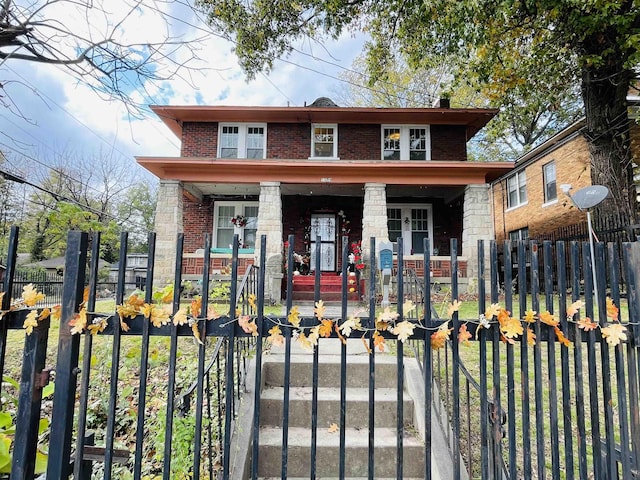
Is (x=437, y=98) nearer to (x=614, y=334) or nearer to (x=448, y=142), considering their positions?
(x=448, y=142)

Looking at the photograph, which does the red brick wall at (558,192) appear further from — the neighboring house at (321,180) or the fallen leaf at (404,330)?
the fallen leaf at (404,330)

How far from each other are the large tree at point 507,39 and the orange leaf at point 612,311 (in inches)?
291

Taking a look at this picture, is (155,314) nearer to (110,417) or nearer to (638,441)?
(110,417)

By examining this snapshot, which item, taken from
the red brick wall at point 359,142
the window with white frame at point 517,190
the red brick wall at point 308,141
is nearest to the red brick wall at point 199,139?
the red brick wall at point 308,141

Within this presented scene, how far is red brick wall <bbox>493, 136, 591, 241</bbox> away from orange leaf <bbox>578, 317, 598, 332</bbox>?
36.1ft

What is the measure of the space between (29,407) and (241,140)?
11416 millimetres

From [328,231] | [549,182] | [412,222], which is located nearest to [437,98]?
[549,182]

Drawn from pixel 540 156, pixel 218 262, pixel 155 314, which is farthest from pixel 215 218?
pixel 540 156

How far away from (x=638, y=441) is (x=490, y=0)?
8.76 metres

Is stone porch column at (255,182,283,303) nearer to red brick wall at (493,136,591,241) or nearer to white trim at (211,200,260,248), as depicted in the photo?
white trim at (211,200,260,248)

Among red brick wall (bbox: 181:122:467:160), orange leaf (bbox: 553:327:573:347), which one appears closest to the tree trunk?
red brick wall (bbox: 181:122:467:160)

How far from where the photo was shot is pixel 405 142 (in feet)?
38.9

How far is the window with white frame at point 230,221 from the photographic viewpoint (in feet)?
40.3

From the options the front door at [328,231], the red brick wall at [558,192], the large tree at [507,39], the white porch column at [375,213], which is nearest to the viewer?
the large tree at [507,39]
